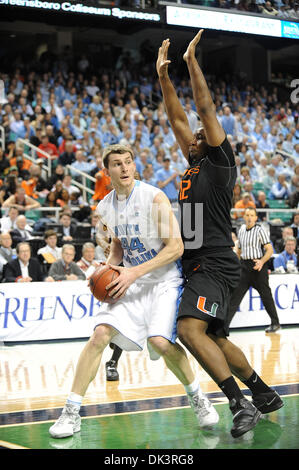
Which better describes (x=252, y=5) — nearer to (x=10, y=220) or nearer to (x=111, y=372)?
(x=10, y=220)

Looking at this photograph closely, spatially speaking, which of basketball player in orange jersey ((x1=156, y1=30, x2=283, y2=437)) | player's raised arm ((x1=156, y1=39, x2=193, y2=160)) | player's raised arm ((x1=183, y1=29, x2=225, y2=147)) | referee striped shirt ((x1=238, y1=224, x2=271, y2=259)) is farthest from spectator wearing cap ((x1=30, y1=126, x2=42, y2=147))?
player's raised arm ((x1=183, y1=29, x2=225, y2=147))

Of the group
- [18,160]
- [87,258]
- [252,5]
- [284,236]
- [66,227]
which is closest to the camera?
[87,258]

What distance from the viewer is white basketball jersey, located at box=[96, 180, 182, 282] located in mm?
4816

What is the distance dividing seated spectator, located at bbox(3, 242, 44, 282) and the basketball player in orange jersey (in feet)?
18.8

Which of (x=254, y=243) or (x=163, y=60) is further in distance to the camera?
(x=254, y=243)

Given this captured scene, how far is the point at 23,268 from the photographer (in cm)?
1048

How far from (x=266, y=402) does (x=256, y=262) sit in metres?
5.58

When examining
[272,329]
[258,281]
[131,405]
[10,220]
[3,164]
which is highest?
[3,164]

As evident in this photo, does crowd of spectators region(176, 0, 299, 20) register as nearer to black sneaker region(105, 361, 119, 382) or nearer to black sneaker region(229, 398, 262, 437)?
black sneaker region(105, 361, 119, 382)

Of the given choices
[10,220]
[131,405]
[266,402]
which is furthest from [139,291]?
[10,220]

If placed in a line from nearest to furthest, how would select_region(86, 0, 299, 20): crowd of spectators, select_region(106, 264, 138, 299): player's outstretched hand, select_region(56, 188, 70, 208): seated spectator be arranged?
select_region(106, 264, 138, 299): player's outstretched hand, select_region(56, 188, 70, 208): seated spectator, select_region(86, 0, 299, 20): crowd of spectators

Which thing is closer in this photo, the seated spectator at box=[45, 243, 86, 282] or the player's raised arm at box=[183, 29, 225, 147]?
the player's raised arm at box=[183, 29, 225, 147]

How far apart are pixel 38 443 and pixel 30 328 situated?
554cm

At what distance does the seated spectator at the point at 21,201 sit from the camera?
1230cm
